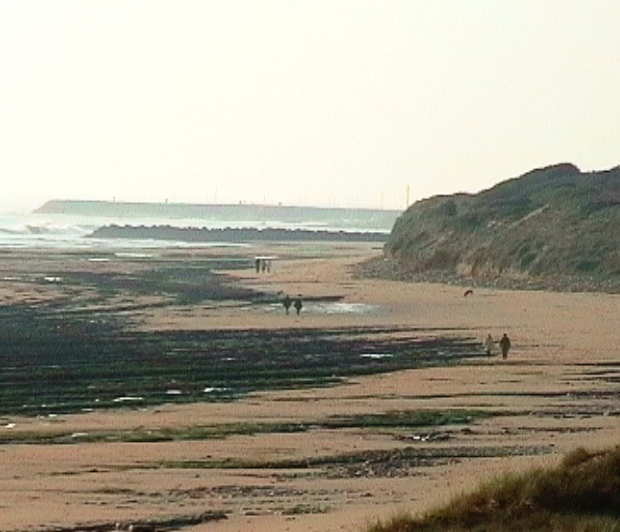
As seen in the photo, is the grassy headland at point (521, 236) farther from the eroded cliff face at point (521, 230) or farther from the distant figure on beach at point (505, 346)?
the distant figure on beach at point (505, 346)

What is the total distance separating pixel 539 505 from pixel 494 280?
45.3 meters

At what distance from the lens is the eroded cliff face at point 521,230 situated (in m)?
56.5

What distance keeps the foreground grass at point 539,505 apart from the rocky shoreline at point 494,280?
123 feet

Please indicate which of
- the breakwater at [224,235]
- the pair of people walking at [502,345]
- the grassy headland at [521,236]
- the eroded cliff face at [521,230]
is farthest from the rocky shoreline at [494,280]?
the breakwater at [224,235]

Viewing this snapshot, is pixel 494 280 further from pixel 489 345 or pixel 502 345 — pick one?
pixel 502 345

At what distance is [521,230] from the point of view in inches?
2442

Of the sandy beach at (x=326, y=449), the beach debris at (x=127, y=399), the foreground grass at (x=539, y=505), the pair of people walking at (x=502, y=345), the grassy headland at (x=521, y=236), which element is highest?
the grassy headland at (x=521, y=236)

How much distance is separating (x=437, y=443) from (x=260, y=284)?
36.9m

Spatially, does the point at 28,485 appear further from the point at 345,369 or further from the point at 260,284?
the point at 260,284

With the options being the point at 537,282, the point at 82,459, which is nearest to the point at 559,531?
the point at 82,459

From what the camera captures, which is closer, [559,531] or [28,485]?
[559,531]

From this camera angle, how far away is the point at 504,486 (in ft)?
39.7

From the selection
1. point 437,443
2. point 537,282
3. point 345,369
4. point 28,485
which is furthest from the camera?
point 537,282

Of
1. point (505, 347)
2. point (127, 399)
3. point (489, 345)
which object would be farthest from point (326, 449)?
point (489, 345)
